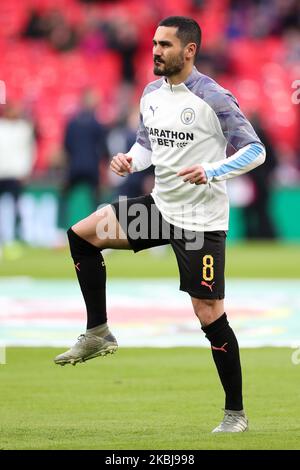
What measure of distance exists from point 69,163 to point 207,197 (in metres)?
14.0

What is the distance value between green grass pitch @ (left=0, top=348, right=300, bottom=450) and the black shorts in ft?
2.83

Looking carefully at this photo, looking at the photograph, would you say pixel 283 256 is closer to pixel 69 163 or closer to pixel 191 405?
pixel 69 163

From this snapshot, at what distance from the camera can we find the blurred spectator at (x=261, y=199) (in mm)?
22109

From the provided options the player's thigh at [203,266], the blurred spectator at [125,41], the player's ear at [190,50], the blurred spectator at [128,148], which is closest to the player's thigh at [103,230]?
the player's thigh at [203,266]

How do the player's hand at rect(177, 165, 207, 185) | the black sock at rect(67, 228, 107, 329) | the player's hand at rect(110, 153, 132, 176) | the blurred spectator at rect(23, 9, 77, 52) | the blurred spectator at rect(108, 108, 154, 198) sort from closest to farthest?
the player's hand at rect(177, 165, 207, 185) < the player's hand at rect(110, 153, 132, 176) < the black sock at rect(67, 228, 107, 329) < the blurred spectator at rect(108, 108, 154, 198) < the blurred spectator at rect(23, 9, 77, 52)

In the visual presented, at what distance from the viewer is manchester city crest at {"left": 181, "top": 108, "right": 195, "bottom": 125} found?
7223 millimetres

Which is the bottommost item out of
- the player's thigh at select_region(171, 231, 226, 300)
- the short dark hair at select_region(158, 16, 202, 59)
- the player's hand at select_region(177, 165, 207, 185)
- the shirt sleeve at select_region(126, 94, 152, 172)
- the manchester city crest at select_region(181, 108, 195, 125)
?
the player's thigh at select_region(171, 231, 226, 300)

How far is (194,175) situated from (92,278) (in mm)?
1288

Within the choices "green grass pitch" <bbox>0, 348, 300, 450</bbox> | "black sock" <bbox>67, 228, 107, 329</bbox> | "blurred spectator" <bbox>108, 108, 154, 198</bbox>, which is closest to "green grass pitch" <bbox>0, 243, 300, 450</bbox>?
"green grass pitch" <bbox>0, 348, 300, 450</bbox>

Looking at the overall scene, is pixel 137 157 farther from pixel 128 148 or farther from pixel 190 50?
pixel 128 148

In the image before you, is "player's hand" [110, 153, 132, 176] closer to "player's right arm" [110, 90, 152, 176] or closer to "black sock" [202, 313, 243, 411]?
"player's right arm" [110, 90, 152, 176]

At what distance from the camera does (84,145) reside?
21062mm

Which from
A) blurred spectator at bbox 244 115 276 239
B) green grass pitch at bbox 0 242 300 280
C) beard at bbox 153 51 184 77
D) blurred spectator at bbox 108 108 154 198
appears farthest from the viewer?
blurred spectator at bbox 244 115 276 239

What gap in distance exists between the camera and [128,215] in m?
7.61
